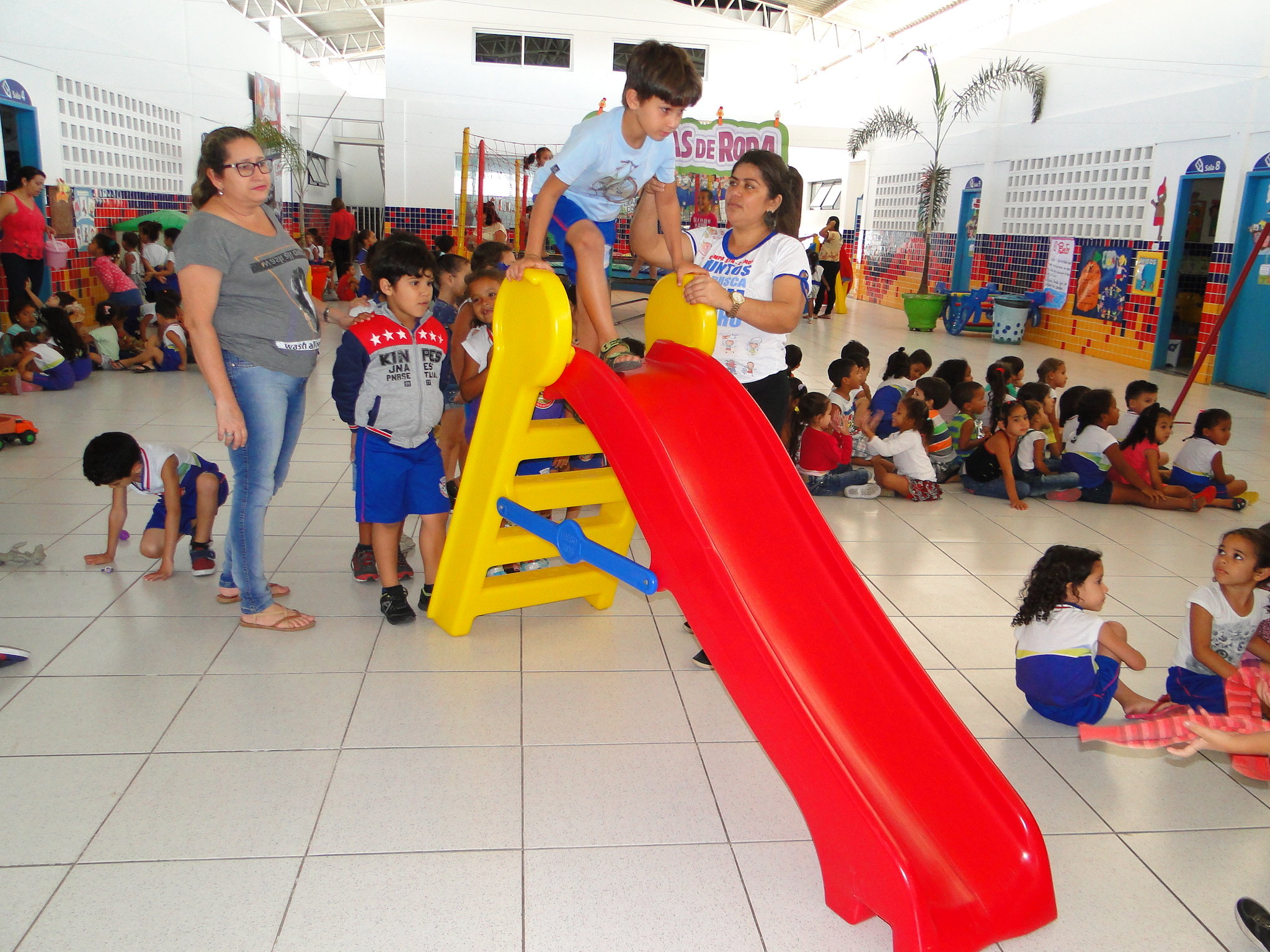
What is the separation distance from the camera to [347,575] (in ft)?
11.1

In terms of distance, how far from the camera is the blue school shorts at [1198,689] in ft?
8.33

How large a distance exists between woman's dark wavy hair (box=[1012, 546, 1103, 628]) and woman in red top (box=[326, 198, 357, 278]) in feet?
38.5

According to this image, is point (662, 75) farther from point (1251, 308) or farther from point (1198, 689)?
point (1251, 308)

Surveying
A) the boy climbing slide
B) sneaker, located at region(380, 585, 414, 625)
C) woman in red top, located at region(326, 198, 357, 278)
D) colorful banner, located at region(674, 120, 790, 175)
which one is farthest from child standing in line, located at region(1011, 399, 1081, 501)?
woman in red top, located at region(326, 198, 357, 278)

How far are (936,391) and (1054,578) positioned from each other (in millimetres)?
2733

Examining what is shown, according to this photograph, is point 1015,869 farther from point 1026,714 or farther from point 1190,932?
point 1026,714

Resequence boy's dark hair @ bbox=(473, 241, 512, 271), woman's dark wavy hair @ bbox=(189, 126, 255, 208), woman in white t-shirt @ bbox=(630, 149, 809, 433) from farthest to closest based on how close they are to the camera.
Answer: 1. boy's dark hair @ bbox=(473, 241, 512, 271)
2. woman in white t-shirt @ bbox=(630, 149, 809, 433)
3. woman's dark wavy hair @ bbox=(189, 126, 255, 208)

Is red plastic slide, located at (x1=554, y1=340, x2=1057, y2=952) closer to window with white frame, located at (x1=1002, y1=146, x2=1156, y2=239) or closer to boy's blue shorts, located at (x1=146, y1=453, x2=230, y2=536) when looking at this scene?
boy's blue shorts, located at (x1=146, y1=453, x2=230, y2=536)

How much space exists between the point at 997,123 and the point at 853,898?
1267cm

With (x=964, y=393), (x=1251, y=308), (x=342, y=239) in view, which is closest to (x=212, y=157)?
(x=964, y=393)

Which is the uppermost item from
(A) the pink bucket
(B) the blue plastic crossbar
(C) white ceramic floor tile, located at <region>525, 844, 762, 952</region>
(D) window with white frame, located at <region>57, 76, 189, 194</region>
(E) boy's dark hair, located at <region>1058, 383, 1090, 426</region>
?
(D) window with white frame, located at <region>57, 76, 189, 194</region>

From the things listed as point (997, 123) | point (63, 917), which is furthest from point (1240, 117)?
point (63, 917)

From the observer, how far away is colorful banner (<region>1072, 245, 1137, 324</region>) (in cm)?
985

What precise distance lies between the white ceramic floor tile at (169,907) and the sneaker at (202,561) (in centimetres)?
159
